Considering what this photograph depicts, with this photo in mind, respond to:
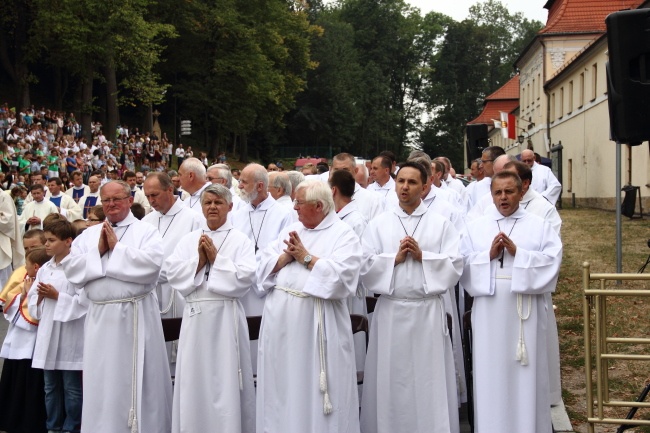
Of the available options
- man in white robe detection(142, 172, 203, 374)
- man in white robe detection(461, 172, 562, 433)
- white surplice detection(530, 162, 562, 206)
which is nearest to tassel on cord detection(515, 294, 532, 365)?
man in white robe detection(461, 172, 562, 433)

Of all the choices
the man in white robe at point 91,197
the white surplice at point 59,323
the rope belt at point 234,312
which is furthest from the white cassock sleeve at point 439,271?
the man in white robe at point 91,197

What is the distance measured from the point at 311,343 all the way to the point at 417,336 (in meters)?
0.84

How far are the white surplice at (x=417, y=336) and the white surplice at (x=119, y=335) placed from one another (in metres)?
1.76

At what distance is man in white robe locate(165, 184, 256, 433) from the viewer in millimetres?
6297

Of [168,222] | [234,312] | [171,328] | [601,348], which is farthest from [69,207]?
[601,348]

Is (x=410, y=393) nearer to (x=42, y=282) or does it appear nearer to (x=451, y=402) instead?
(x=451, y=402)

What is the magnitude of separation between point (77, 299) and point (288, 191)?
2.87m

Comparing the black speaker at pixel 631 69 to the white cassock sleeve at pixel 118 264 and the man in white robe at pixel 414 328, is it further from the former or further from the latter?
the white cassock sleeve at pixel 118 264

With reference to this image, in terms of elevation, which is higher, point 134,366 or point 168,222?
point 168,222

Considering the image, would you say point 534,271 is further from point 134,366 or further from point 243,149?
point 243,149

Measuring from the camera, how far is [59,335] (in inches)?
270

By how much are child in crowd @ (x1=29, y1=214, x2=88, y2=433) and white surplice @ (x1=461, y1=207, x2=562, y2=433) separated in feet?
10.5

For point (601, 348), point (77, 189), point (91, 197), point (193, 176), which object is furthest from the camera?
point (77, 189)

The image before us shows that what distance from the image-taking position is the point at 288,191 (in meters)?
9.02
